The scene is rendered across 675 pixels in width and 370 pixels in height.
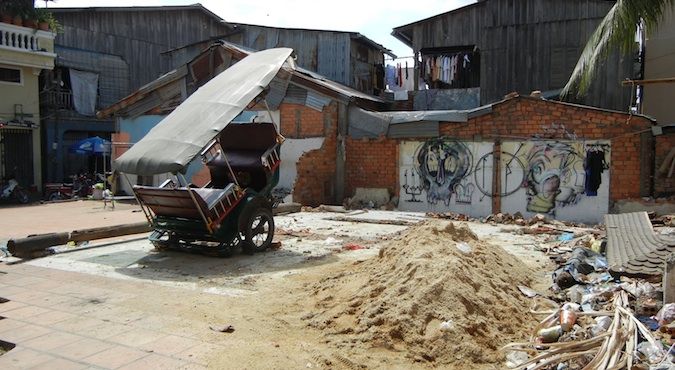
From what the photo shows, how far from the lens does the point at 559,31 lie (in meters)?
18.4

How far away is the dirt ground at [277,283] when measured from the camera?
187 inches

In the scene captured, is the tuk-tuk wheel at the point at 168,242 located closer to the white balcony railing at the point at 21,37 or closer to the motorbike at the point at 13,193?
the motorbike at the point at 13,193

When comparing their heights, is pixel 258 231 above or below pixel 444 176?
below

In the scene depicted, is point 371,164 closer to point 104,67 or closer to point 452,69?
point 452,69

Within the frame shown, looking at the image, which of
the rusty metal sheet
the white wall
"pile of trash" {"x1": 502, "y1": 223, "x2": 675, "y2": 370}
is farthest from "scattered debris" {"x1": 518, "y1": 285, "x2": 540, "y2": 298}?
the white wall

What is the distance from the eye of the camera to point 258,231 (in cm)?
968

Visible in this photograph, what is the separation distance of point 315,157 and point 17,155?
13.1 meters

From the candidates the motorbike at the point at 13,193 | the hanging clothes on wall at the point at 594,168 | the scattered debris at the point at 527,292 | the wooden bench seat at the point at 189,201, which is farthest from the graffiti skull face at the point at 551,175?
the motorbike at the point at 13,193

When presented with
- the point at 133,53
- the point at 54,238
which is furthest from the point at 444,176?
the point at 133,53

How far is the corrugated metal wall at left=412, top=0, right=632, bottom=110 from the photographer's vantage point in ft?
58.9

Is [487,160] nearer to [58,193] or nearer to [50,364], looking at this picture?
[50,364]

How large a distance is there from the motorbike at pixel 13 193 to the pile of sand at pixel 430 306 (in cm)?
1773

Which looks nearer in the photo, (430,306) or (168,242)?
(430,306)

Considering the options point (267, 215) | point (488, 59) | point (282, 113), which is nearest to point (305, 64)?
point (282, 113)
